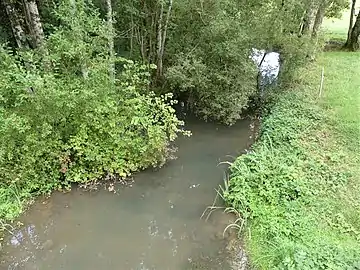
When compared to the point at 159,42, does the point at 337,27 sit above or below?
below

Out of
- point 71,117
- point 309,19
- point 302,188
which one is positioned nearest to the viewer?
point 302,188

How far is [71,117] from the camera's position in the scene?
6445 mm

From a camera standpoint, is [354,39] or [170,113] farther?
[354,39]

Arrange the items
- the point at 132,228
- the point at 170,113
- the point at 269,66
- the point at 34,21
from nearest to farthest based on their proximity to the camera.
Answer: the point at 132,228
the point at 34,21
the point at 170,113
the point at 269,66

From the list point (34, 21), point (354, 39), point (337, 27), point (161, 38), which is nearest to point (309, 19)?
point (354, 39)

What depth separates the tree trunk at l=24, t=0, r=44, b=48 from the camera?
6.59 meters

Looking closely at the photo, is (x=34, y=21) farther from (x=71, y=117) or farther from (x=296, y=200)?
(x=296, y=200)

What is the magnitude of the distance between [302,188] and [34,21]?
551 centimetres

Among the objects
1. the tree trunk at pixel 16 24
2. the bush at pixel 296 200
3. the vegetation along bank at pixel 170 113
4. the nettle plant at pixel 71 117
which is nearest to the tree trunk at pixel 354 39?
the vegetation along bank at pixel 170 113

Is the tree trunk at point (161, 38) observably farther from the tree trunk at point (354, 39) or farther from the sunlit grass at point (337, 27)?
the sunlit grass at point (337, 27)

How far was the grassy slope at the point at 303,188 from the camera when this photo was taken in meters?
4.88

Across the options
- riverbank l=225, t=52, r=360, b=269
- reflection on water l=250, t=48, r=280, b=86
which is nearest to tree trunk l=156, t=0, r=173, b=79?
reflection on water l=250, t=48, r=280, b=86

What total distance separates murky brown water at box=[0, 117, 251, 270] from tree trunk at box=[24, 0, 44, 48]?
288 centimetres

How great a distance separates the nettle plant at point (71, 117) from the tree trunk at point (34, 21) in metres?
A: 0.32
